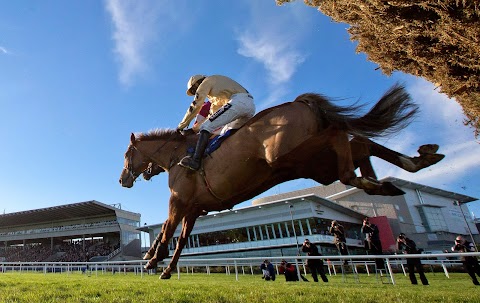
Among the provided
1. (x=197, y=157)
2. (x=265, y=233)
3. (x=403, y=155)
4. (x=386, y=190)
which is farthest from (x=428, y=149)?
(x=265, y=233)

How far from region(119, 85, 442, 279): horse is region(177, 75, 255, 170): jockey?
199mm

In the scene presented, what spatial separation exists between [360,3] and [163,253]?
185 inches

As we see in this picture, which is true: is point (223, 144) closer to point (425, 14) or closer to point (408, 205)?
point (425, 14)

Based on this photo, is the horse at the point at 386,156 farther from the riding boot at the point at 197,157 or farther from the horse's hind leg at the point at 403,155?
the riding boot at the point at 197,157

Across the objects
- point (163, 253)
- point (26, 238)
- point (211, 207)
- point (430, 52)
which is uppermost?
point (26, 238)

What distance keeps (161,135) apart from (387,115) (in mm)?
3149

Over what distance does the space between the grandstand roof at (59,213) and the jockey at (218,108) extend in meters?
48.2

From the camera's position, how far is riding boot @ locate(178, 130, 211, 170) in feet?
13.3

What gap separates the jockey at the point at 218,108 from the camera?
4172 millimetres

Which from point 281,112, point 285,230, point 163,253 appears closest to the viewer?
point 281,112

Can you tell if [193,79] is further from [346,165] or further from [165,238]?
[346,165]

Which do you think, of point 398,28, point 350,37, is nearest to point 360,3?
point 398,28

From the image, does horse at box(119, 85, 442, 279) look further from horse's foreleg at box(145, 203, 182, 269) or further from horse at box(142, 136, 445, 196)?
horse at box(142, 136, 445, 196)

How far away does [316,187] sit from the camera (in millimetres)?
64625
